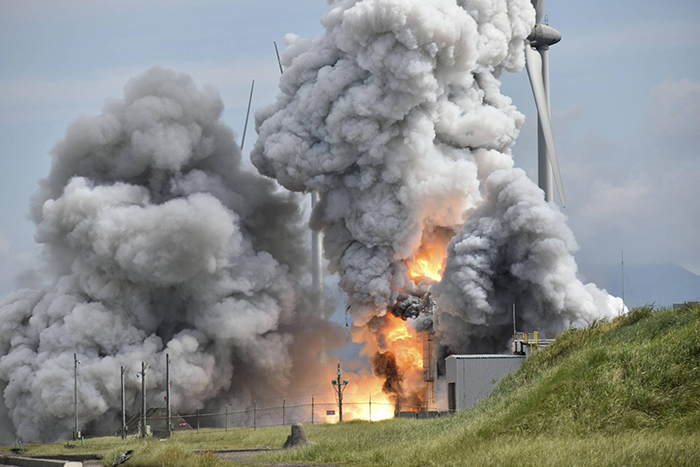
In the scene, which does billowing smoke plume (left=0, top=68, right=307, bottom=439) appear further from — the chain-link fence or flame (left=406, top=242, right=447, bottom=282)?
flame (left=406, top=242, right=447, bottom=282)

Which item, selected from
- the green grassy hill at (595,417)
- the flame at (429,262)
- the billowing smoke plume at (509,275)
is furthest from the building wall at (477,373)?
the flame at (429,262)

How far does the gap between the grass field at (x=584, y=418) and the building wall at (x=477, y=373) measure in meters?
16.4

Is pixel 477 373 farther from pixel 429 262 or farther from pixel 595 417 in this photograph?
pixel 595 417

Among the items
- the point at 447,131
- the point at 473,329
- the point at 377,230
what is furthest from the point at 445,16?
the point at 473,329

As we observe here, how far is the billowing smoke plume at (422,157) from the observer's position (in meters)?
69.2

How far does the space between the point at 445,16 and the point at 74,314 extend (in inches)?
1303

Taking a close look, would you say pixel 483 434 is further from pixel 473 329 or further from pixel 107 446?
pixel 473 329

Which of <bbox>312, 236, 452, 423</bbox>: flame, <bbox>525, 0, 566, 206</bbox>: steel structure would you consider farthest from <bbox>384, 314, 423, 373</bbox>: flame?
<bbox>525, 0, 566, 206</bbox>: steel structure

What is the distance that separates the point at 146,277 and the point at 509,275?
25894mm

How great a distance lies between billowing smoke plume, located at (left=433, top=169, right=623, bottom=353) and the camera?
68438mm

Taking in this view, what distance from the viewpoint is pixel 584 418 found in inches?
1212

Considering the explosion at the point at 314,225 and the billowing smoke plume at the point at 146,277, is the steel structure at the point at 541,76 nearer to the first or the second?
the explosion at the point at 314,225

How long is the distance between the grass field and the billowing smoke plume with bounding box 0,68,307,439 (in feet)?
125

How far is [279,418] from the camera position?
8094cm
